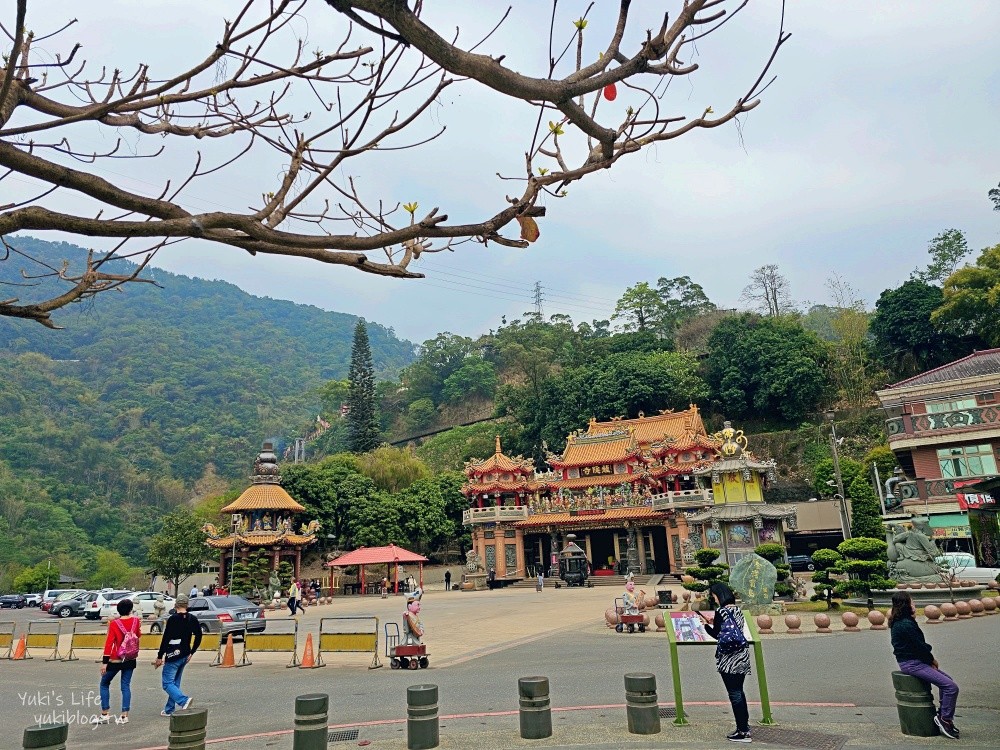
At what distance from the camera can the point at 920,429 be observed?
105 ft

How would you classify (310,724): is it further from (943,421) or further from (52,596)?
(52,596)

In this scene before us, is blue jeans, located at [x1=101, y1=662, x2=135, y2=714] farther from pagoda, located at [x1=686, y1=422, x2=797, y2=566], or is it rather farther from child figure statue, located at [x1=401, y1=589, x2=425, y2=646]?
pagoda, located at [x1=686, y1=422, x2=797, y2=566]

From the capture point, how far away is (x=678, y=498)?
38.6 meters

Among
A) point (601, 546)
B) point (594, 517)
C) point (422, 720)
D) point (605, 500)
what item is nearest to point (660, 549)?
point (601, 546)

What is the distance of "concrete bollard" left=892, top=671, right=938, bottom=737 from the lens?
626 centimetres

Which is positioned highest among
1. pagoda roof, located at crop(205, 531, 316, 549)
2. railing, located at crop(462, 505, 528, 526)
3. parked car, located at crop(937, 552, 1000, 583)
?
railing, located at crop(462, 505, 528, 526)

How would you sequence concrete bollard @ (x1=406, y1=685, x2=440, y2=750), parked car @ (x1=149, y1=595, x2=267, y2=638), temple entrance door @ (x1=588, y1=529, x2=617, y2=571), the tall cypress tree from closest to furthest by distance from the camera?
concrete bollard @ (x1=406, y1=685, x2=440, y2=750) → parked car @ (x1=149, y1=595, x2=267, y2=638) → temple entrance door @ (x1=588, y1=529, x2=617, y2=571) → the tall cypress tree

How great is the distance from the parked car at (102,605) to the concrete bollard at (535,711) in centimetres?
3097

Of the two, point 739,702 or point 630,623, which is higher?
point 739,702

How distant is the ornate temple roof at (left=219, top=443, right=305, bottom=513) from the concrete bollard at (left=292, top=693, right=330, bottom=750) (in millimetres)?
35029

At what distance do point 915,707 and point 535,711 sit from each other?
139 inches

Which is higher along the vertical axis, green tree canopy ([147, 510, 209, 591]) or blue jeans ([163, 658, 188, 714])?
green tree canopy ([147, 510, 209, 591])

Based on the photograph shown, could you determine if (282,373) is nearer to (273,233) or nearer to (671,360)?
(671,360)

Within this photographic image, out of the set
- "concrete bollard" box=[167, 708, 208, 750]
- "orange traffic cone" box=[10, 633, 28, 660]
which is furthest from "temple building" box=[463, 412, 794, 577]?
"concrete bollard" box=[167, 708, 208, 750]
